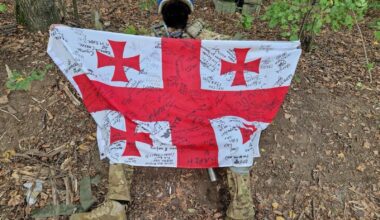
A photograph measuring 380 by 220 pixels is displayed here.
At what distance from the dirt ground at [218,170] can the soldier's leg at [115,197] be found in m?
0.18

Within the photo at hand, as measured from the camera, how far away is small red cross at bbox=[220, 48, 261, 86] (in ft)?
9.70

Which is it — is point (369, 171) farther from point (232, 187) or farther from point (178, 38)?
point (178, 38)

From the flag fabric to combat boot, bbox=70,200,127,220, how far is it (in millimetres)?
391

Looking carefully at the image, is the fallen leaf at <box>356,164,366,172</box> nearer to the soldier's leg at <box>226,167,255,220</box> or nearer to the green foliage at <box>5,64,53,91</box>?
the soldier's leg at <box>226,167,255,220</box>

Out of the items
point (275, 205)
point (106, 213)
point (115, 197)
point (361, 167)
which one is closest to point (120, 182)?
point (115, 197)

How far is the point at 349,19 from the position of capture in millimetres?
3385

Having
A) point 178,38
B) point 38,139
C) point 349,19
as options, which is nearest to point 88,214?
point 38,139

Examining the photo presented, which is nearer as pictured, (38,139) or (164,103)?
(164,103)

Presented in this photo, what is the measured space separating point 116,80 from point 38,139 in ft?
3.43

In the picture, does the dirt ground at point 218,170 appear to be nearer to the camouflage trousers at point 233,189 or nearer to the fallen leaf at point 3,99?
the fallen leaf at point 3,99

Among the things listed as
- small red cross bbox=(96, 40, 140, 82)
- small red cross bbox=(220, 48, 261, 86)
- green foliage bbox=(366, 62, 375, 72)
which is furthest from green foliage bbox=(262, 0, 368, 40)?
small red cross bbox=(96, 40, 140, 82)

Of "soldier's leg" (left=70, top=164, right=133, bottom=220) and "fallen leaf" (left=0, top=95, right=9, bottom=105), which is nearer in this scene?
"soldier's leg" (left=70, top=164, right=133, bottom=220)

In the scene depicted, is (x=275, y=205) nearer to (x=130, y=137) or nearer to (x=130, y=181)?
(x=130, y=181)

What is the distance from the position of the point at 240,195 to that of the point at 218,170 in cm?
44
